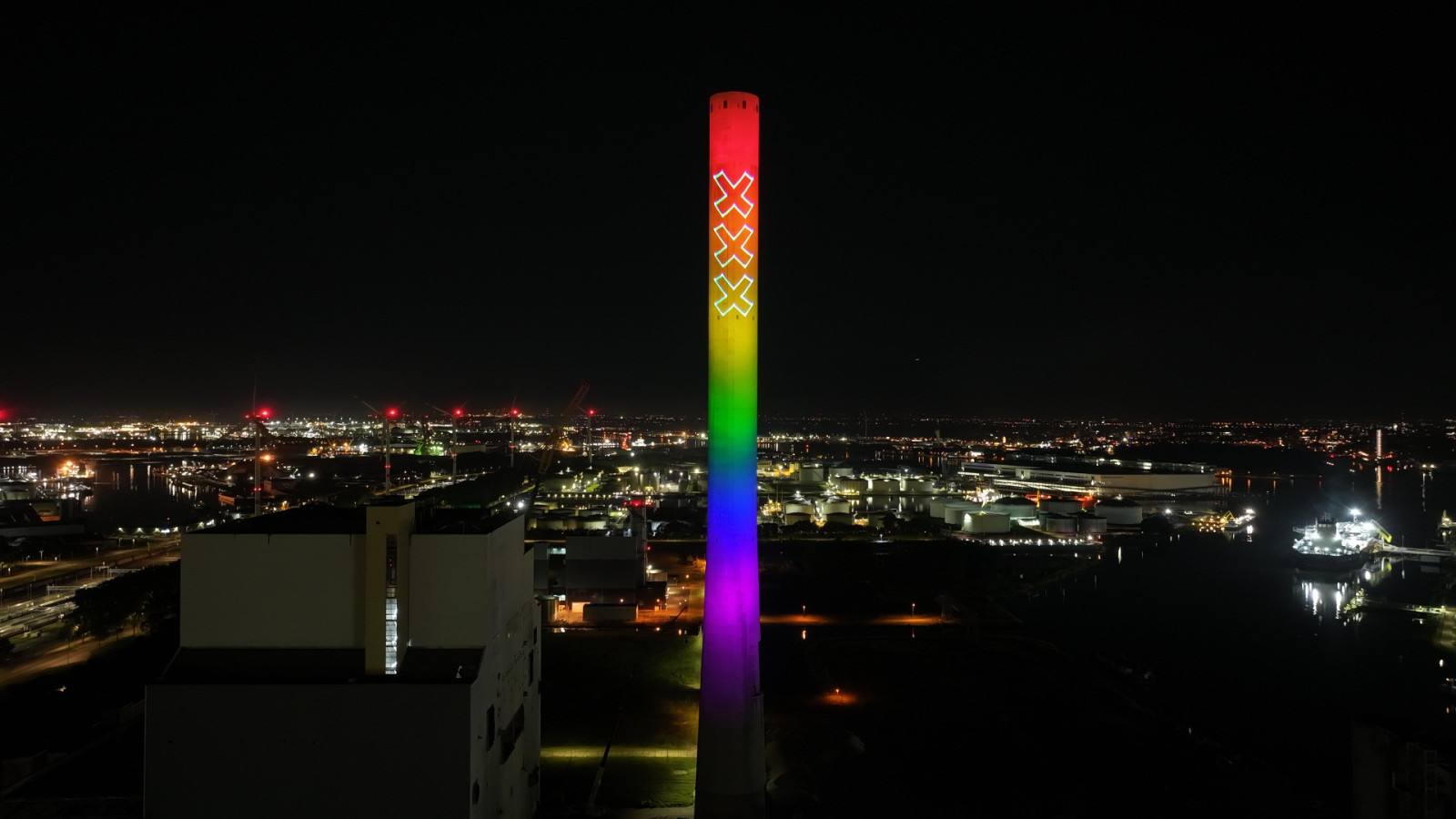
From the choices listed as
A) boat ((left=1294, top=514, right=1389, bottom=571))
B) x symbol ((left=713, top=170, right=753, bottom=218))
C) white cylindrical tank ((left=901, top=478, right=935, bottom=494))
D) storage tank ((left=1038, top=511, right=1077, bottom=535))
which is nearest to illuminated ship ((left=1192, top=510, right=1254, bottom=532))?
boat ((left=1294, top=514, right=1389, bottom=571))

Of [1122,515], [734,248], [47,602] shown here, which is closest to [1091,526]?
[1122,515]

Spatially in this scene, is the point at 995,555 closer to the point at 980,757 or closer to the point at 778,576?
the point at 778,576

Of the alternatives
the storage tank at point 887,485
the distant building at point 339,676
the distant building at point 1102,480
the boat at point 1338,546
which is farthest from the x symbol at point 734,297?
the distant building at point 1102,480

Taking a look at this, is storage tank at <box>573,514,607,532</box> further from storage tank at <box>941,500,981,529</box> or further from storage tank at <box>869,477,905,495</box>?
storage tank at <box>869,477,905,495</box>

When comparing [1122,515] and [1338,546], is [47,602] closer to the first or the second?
[1122,515]

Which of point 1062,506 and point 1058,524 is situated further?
point 1062,506


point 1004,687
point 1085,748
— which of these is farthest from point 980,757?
point 1004,687

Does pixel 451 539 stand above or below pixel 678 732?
above
